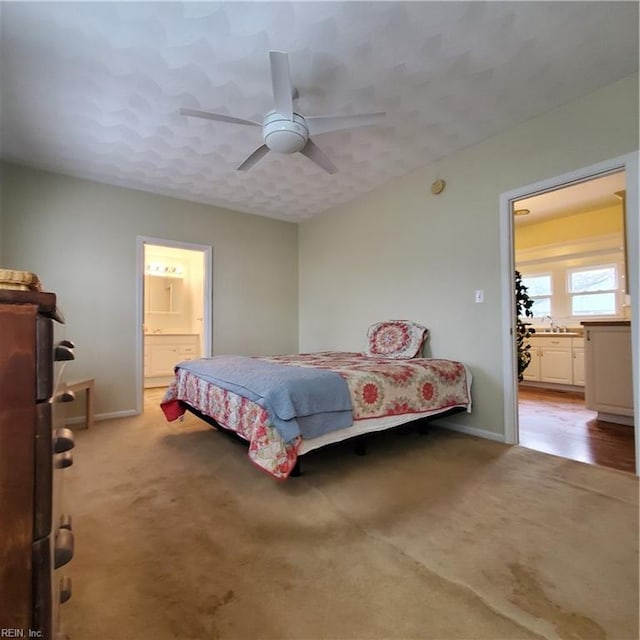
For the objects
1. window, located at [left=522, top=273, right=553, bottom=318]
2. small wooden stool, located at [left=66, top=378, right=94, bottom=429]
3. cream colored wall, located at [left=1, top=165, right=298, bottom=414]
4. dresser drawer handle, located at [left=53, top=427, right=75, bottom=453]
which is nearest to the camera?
dresser drawer handle, located at [left=53, top=427, right=75, bottom=453]

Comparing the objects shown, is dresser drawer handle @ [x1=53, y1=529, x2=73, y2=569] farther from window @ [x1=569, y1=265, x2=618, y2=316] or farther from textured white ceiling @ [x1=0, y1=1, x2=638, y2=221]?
window @ [x1=569, y1=265, x2=618, y2=316]

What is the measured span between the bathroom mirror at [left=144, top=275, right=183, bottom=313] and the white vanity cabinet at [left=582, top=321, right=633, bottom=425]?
6.28 m

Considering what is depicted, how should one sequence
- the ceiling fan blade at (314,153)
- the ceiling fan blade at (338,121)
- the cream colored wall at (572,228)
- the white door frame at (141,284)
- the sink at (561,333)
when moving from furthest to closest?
the sink at (561,333) → the cream colored wall at (572,228) → the white door frame at (141,284) → the ceiling fan blade at (314,153) → the ceiling fan blade at (338,121)

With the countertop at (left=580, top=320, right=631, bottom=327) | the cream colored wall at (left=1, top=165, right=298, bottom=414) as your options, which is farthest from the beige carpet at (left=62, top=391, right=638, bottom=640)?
the countertop at (left=580, top=320, right=631, bottom=327)

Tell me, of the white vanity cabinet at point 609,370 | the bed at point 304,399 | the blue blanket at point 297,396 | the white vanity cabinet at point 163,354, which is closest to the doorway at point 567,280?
the white vanity cabinet at point 609,370

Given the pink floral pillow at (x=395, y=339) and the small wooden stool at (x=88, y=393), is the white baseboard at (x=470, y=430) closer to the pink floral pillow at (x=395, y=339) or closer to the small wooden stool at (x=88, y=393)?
the pink floral pillow at (x=395, y=339)

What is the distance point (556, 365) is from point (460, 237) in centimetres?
336

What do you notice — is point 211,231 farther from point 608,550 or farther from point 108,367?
point 608,550

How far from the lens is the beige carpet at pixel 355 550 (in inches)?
44.7

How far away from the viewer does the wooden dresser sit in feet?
1.47

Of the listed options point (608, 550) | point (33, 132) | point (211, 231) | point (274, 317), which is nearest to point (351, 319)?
point (274, 317)

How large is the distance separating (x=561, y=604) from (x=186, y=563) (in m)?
1.40

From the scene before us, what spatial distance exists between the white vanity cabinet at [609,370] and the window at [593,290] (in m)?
2.29

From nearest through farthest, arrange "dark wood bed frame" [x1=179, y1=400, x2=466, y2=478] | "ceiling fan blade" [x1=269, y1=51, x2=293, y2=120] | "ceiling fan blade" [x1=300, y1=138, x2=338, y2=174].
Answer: "ceiling fan blade" [x1=269, y1=51, x2=293, y2=120]
"dark wood bed frame" [x1=179, y1=400, x2=466, y2=478]
"ceiling fan blade" [x1=300, y1=138, x2=338, y2=174]
